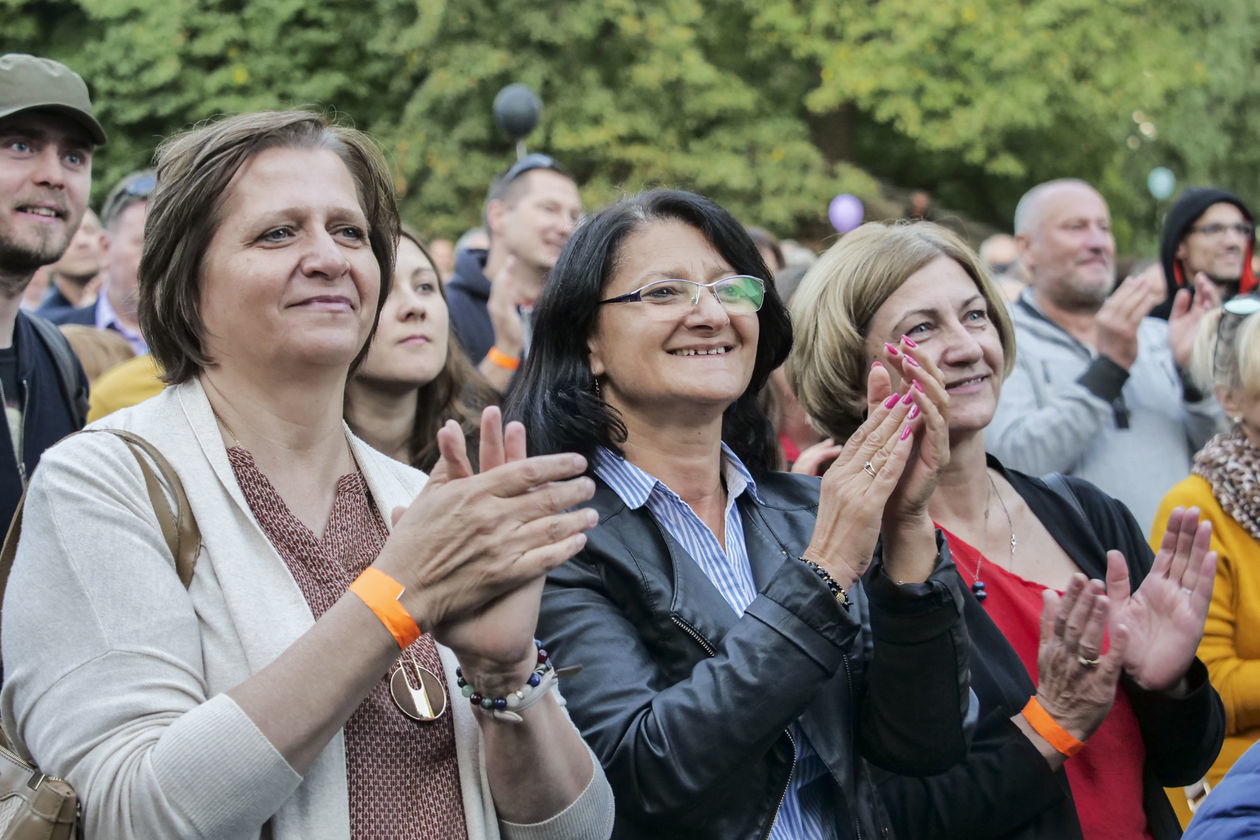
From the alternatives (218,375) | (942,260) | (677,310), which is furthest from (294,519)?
(942,260)

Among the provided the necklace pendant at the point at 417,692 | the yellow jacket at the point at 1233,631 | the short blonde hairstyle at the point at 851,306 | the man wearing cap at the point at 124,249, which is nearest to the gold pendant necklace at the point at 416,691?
the necklace pendant at the point at 417,692

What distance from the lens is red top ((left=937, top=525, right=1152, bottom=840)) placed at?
9.86 feet

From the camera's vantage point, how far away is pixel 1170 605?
3074 mm

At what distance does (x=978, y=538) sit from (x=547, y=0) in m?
14.4

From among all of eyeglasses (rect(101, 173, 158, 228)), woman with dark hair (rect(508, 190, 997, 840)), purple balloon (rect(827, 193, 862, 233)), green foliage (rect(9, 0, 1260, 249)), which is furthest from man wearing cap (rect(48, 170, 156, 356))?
green foliage (rect(9, 0, 1260, 249))

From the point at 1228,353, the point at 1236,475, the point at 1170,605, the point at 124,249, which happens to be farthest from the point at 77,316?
the point at 1170,605

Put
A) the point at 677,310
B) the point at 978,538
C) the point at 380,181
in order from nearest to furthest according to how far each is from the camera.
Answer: the point at 380,181, the point at 677,310, the point at 978,538

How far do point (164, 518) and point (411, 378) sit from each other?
2135 mm

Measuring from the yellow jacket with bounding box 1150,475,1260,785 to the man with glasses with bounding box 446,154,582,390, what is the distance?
278 cm

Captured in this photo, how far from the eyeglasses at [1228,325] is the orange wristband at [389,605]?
3.02 meters

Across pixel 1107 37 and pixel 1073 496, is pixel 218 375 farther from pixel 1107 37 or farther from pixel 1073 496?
pixel 1107 37

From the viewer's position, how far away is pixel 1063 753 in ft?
9.57

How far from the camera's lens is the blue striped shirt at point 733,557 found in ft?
8.62

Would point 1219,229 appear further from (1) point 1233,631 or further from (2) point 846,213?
(2) point 846,213
